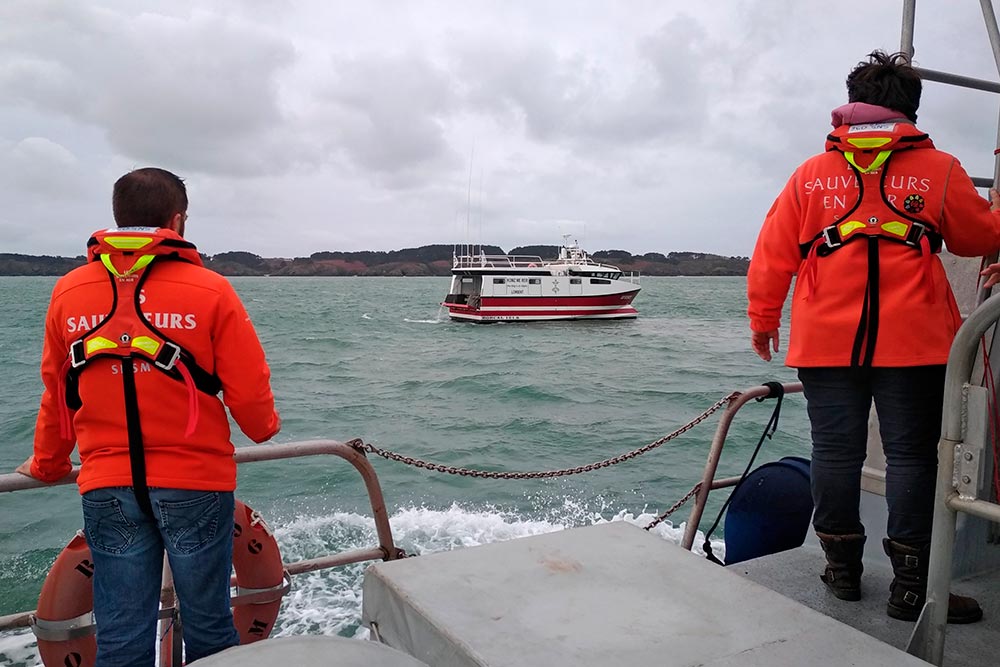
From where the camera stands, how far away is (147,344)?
2.13 meters

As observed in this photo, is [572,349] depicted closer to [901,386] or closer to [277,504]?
[277,504]

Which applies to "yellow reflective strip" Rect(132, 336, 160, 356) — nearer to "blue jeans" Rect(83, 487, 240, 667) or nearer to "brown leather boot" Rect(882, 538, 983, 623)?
"blue jeans" Rect(83, 487, 240, 667)

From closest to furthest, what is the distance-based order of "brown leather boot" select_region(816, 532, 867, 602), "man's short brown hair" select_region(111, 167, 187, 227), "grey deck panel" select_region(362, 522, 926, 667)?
1. "grey deck panel" select_region(362, 522, 926, 667)
2. "man's short brown hair" select_region(111, 167, 187, 227)
3. "brown leather boot" select_region(816, 532, 867, 602)

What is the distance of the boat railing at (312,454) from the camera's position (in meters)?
2.33

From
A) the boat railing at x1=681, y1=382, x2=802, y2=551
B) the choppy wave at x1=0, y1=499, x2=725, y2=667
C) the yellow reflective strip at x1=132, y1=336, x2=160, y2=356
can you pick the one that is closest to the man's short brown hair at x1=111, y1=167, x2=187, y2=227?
the yellow reflective strip at x1=132, y1=336, x2=160, y2=356

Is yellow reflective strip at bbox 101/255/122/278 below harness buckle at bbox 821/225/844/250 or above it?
below

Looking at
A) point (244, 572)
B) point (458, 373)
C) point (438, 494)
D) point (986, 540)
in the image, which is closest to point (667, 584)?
point (244, 572)

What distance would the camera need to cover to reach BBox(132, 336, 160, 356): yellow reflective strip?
2123 millimetres

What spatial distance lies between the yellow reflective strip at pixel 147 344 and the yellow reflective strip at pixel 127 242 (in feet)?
0.81

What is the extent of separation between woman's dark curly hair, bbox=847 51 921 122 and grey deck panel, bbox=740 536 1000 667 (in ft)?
5.70

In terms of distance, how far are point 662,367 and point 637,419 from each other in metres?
10.5

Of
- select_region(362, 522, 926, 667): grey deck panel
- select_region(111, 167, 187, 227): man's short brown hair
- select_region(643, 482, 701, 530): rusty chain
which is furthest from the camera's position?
select_region(643, 482, 701, 530): rusty chain

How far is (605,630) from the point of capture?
1.90 metres

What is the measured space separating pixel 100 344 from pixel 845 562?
259 centimetres
